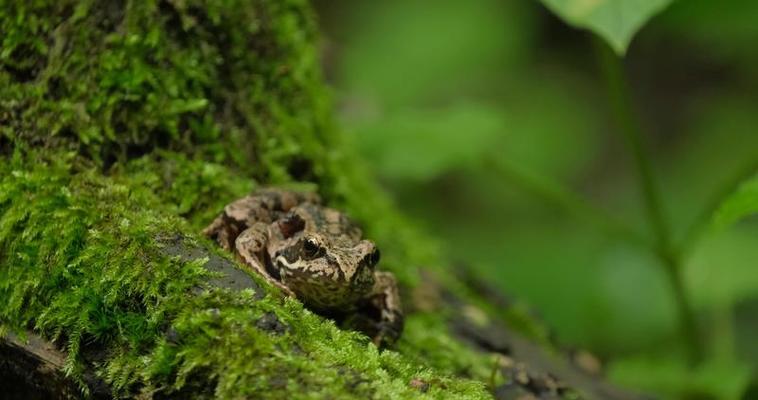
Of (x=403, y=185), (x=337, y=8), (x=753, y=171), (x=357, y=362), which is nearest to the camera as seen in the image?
(x=357, y=362)

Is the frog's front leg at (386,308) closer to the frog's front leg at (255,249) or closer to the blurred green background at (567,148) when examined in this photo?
the frog's front leg at (255,249)

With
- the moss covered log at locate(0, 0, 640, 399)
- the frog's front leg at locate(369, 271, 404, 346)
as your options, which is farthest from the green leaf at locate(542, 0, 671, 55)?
the moss covered log at locate(0, 0, 640, 399)

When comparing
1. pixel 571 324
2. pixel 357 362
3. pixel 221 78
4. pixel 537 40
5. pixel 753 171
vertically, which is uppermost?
pixel 537 40

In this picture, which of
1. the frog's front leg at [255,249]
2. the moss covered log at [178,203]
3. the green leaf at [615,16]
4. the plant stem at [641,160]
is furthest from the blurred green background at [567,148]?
the frog's front leg at [255,249]

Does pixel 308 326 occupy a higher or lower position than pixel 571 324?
lower

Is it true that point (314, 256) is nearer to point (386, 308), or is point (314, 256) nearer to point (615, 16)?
point (386, 308)

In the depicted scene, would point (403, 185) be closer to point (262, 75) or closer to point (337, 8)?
point (337, 8)

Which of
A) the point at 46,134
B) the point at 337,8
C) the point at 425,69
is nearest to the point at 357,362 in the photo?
the point at 46,134
